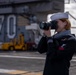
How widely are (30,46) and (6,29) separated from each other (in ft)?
23.4

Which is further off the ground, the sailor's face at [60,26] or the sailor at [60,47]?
the sailor's face at [60,26]

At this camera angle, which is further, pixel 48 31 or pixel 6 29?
pixel 6 29

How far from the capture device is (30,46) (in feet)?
112

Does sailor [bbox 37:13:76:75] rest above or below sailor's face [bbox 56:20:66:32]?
below

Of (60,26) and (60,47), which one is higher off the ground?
(60,26)

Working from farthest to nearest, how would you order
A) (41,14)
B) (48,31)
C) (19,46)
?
(41,14), (19,46), (48,31)

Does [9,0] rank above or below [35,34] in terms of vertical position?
above

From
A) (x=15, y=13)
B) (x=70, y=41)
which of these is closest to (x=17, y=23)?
(x=15, y=13)

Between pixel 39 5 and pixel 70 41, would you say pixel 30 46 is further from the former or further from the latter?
pixel 70 41

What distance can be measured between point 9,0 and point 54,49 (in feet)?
124

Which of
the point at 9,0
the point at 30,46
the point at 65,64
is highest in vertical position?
the point at 9,0

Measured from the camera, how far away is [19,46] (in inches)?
1323

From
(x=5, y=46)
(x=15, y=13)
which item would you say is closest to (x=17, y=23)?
(x=15, y=13)

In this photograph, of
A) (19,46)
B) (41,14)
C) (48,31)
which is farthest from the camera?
(41,14)
